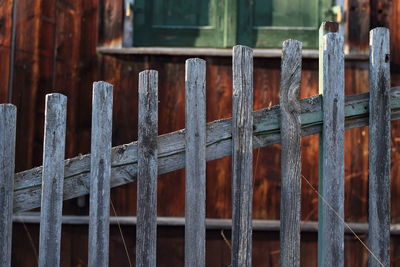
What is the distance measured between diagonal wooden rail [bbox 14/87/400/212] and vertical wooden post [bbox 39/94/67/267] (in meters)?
0.05

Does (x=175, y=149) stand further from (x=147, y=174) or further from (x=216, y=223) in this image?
(x=216, y=223)

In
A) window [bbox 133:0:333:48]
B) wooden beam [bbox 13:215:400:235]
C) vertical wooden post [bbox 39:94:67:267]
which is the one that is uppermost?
window [bbox 133:0:333:48]

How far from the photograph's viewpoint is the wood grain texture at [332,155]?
8.66 feet

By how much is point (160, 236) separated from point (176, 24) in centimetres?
172

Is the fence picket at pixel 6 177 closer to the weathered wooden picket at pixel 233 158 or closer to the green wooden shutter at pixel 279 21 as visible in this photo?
the weathered wooden picket at pixel 233 158

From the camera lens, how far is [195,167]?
265 centimetres

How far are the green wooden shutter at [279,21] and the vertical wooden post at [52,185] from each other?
2.21 metres

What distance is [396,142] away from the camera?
14.4 feet

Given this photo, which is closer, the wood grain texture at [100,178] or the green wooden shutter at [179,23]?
the wood grain texture at [100,178]

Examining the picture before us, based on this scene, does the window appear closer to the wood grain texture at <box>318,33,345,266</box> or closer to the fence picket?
the wood grain texture at <box>318,33,345,266</box>

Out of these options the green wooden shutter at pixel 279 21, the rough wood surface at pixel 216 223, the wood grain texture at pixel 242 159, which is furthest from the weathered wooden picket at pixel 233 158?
the green wooden shutter at pixel 279 21

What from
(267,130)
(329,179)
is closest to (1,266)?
(267,130)

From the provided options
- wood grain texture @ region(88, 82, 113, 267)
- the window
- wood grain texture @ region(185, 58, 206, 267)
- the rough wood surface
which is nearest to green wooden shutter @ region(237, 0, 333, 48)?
the window

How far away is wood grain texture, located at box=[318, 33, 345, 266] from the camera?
8.66 feet
